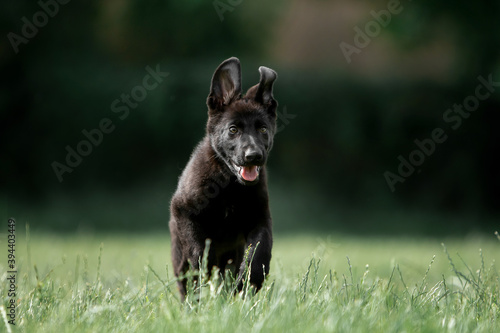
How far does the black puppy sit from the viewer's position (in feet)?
14.5

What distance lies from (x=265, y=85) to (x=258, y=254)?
53.2 inches

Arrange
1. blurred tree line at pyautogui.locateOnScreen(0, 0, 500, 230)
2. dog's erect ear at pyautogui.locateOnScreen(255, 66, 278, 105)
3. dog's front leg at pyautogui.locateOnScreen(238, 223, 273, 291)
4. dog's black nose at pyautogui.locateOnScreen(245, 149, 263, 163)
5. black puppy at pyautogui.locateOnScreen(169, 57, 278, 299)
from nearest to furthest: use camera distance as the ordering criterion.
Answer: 1. dog's front leg at pyautogui.locateOnScreen(238, 223, 273, 291)
2. dog's black nose at pyautogui.locateOnScreen(245, 149, 263, 163)
3. black puppy at pyautogui.locateOnScreen(169, 57, 278, 299)
4. dog's erect ear at pyautogui.locateOnScreen(255, 66, 278, 105)
5. blurred tree line at pyautogui.locateOnScreen(0, 0, 500, 230)

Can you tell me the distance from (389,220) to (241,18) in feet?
22.0

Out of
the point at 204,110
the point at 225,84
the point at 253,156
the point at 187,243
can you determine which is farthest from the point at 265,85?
the point at 204,110

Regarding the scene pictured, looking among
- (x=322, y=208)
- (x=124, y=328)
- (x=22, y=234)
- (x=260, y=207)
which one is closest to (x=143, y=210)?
(x=22, y=234)

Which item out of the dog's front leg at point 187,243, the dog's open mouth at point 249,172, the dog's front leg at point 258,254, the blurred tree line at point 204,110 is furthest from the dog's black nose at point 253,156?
the blurred tree line at point 204,110

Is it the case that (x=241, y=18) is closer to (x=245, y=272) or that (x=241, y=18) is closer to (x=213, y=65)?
(x=213, y=65)

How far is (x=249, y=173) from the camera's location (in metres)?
4.42

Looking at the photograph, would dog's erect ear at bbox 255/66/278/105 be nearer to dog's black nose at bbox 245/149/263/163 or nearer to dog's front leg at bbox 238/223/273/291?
dog's black nose at bbox 245/149/263/163

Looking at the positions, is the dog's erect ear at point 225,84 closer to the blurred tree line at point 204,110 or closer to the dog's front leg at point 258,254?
the dog's front leg at point 258,254

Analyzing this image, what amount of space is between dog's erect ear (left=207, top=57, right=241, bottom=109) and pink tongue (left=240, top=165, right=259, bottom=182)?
0.71 meters

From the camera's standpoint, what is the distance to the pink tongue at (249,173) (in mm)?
4391

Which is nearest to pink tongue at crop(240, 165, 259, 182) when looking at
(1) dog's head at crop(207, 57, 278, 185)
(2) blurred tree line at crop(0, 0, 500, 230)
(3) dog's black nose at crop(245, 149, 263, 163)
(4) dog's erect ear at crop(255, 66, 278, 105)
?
(1) dog's head at crop(207, 57, 278, 185)

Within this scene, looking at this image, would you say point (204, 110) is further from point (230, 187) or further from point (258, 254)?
point (258, 254)
